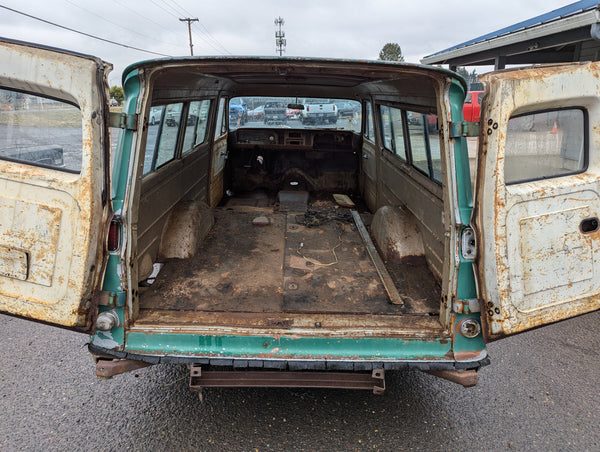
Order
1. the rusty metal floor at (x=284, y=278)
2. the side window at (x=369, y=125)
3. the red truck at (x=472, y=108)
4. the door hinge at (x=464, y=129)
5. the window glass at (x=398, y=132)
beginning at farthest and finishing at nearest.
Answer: the red truck at (x=472, y=108) → the side window at (x=369, y=125) → the window glass at (x=398, y=132) → the rusty metal floor at (x=284, y=278) → the door hinge at (x=464, y=129)

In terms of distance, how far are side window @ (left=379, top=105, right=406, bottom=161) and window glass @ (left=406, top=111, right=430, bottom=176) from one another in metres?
0.30

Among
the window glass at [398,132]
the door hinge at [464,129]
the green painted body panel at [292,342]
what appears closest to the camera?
the door hinge at [464,129]

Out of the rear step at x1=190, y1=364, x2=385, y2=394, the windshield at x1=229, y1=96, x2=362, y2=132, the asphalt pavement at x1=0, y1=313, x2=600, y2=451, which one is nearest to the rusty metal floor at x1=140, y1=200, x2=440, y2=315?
the rear step at x1=190, y1=364, x2=385, y2=394

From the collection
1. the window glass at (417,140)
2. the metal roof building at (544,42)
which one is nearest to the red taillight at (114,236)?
the window glass at (417,140)

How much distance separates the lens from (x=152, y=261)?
3438 mm

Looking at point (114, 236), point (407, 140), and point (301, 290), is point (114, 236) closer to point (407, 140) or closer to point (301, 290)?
point (301, 290)

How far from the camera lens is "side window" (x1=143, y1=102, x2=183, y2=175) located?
3.36 m

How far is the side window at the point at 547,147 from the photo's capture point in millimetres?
2291

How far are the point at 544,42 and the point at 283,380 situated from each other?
29.0 ft

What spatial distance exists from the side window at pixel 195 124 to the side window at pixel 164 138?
33cm

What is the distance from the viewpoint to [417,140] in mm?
3803

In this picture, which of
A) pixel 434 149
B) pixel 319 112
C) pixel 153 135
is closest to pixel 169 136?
pixel 153 135

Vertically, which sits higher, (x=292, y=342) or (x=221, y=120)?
(x=221, y=120)

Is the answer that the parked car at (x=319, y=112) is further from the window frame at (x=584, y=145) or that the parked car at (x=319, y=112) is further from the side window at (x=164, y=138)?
the window frame at (x=584, y=145)
